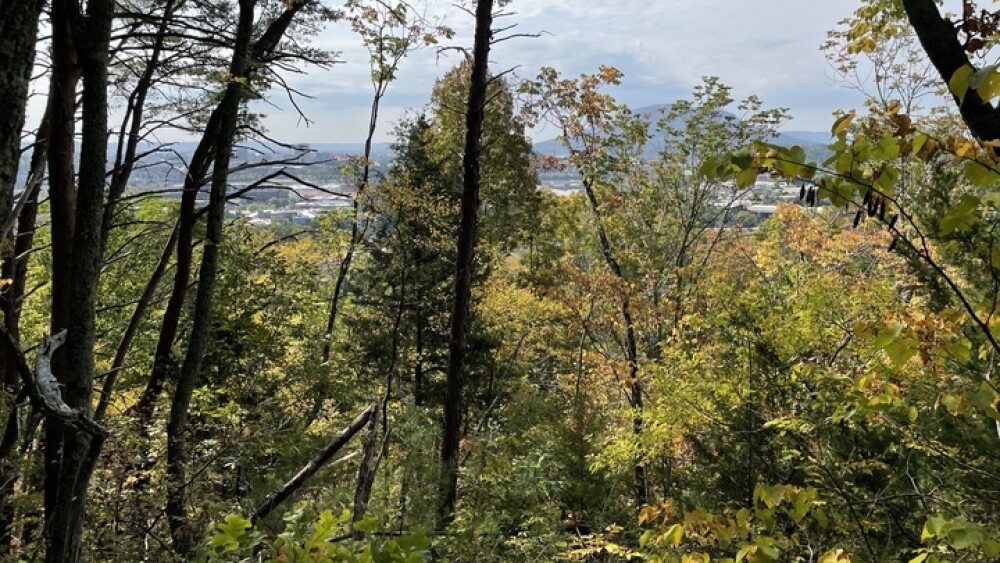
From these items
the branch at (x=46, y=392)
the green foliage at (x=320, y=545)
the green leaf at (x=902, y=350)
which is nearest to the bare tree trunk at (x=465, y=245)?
the green foliage at (x=320, y=545)

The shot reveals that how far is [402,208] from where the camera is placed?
1229 centimetres

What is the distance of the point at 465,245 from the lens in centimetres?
678

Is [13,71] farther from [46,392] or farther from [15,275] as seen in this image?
[15,275]

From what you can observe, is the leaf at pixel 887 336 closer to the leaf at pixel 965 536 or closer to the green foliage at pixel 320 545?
the leaf at pixel 965 536

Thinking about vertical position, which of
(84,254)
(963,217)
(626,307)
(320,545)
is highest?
(963,217)

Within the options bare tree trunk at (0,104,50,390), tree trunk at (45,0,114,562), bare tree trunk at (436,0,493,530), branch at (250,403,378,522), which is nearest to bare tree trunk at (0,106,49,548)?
bare tree trunk at (0,104,50,390)

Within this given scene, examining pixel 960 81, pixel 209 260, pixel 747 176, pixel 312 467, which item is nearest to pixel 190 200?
pixel 209 260

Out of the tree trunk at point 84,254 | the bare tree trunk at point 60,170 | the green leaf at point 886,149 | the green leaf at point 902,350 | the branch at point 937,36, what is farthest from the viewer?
the bare tree trunk at point 60,170

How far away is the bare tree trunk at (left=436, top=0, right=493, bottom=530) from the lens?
641 cm

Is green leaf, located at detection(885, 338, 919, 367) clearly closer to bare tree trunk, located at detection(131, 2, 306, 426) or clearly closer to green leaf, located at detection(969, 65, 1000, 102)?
green leaf, located at detection(969, 65, 1000, 102)

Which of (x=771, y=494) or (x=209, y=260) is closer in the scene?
(x=771, y=494)

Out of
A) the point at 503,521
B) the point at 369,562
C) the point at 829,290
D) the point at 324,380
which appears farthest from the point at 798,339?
the point at 324,380

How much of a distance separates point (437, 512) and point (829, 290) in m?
6.37

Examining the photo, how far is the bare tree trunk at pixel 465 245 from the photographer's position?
641 centimetres
